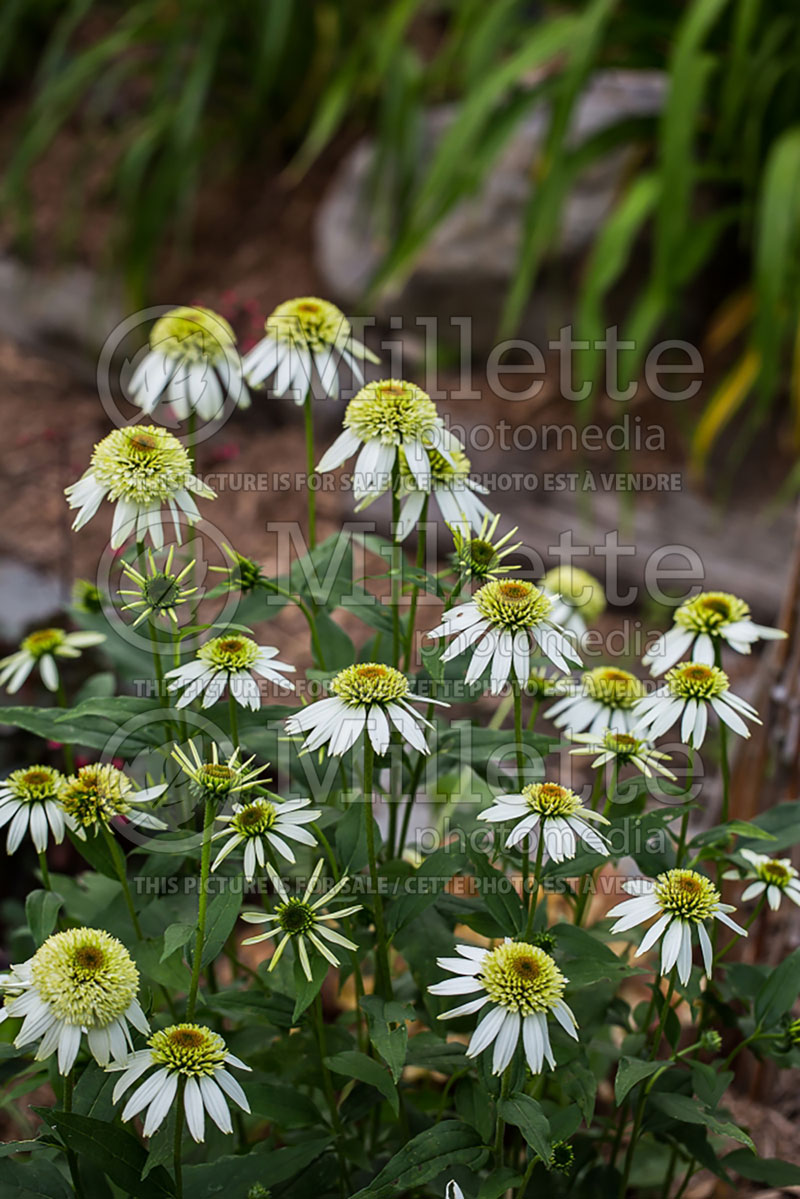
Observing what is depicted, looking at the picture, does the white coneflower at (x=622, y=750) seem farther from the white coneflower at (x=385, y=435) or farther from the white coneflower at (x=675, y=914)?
the white coneflower at (x=385, y=435)

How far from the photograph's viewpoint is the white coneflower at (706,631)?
0.83 meters

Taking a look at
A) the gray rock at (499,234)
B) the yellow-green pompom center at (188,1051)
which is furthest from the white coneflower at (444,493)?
the gray rock at (499,234)

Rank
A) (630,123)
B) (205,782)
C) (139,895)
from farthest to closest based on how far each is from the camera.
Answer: (630,123) → (139,895) → (205,782)

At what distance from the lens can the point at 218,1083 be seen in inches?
25.6

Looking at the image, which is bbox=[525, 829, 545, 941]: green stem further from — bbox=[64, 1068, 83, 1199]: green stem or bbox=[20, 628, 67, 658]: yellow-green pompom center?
bbox=[20, 628, 67, 658]: yellow-green pompom center

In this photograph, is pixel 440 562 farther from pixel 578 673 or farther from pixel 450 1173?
pixel 450 1173

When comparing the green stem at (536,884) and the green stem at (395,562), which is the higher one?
the green stem at (395,562)

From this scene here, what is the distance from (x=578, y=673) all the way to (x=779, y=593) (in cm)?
99

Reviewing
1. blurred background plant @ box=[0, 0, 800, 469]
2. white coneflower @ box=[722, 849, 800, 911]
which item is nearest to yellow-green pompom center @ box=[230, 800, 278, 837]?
white coneflower @ box=[722, 849, 800, 911]

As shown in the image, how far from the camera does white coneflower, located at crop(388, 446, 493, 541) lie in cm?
76

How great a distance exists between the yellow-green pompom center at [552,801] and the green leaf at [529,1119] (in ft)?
0.53

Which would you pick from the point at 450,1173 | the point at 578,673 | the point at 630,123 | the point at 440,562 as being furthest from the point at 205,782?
the point at 630,123

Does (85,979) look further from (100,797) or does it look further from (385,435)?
(385,435)

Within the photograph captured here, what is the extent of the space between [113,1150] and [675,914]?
345 mm
